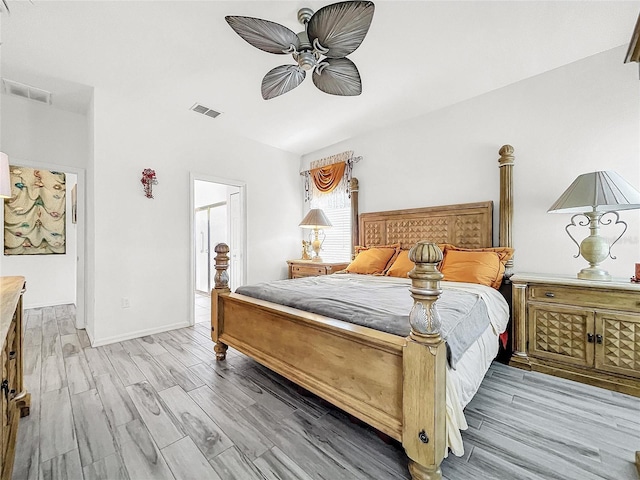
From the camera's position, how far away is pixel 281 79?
2314mm

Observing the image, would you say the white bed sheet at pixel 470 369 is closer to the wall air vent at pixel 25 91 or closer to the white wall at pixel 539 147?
the white wall at pixel 539 147

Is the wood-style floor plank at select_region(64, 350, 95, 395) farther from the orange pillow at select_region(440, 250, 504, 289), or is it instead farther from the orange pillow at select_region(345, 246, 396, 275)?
the orange pillow at select_region(440, 250, 504, 289)

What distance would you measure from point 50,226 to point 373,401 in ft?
20.1

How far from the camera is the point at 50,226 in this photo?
493cm

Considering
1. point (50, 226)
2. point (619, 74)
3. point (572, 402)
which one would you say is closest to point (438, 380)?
point (572, 402)

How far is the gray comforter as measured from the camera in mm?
1485

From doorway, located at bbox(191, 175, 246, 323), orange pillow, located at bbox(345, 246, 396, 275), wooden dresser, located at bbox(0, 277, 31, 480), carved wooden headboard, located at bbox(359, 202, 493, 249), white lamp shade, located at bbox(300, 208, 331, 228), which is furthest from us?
doorway, located at bbox(191, 175, 246, 323)

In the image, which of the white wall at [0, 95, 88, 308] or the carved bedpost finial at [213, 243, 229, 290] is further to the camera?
the white wall at [0, 95, 88, 308]

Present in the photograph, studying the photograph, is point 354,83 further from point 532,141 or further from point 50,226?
point 50,226

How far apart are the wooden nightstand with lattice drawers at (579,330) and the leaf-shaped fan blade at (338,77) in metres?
2.20

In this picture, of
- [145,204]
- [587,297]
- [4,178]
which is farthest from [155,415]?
[587,297]

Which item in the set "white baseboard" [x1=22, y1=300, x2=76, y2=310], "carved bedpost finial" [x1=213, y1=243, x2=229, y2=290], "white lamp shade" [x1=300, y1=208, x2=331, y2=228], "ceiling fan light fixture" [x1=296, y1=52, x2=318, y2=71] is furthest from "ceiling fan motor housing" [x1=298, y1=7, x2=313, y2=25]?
"white baseboard" [x1=22, y1=300, x2=76, y2=310]

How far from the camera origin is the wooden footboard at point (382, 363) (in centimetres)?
123

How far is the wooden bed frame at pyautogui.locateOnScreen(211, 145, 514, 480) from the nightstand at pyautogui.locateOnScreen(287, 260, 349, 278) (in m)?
1.76
